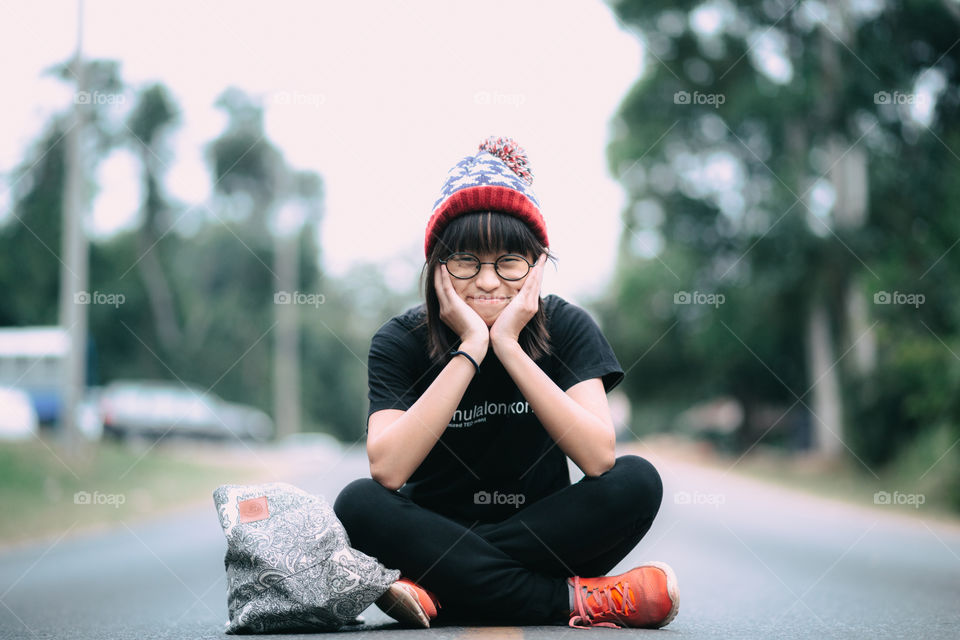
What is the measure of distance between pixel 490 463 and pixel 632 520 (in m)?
0.55

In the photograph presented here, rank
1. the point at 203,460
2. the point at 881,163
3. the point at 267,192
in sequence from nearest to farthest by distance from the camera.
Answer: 1. the point at 881,163
2. the point at 203,460
3. the point at 267,192

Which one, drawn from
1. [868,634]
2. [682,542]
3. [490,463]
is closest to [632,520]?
[490,463]

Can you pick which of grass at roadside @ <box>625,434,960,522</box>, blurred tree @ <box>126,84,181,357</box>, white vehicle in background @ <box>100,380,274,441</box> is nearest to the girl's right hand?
grass at roadside @ <box>625,434,960,522</box>

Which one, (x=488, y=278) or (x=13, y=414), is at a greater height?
(x=488, y=278)

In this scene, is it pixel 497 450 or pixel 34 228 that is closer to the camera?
pixel 497 450

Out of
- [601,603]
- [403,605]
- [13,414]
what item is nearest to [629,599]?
[601,603]

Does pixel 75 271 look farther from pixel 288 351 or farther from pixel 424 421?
pixel 288 351

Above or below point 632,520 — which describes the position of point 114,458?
below

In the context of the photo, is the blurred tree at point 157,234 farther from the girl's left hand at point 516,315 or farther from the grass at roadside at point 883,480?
the girl's left hand at point 516,315

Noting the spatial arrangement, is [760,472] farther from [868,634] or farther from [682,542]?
[868,634]

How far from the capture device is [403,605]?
3.59 m

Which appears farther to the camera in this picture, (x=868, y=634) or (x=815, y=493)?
(x=815, y=493)

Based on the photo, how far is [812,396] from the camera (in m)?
27.3

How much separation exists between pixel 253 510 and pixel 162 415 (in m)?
26.9
